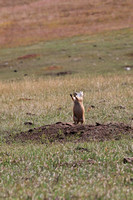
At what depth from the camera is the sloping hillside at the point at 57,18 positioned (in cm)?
5050

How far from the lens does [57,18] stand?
188 ft

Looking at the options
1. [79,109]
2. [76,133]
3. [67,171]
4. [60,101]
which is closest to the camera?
[67,171]

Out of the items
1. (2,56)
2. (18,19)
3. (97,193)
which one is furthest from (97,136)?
(18,19)

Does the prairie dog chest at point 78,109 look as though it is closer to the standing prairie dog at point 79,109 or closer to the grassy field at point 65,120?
the standing prairie dog at point 79,109

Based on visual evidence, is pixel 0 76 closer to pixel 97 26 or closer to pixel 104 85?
pixel 104 85

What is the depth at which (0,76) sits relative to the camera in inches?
1092

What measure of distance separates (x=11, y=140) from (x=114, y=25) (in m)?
42.8

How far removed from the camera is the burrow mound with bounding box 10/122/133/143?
9.02 meters

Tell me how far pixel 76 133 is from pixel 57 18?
161 ft

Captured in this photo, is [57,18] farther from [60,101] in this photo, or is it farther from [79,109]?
[79,109]

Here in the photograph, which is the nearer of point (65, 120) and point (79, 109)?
point (79, 109)

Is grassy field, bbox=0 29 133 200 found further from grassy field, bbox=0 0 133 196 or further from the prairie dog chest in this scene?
the prairie dog chest

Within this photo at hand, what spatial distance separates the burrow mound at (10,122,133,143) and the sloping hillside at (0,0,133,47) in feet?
126

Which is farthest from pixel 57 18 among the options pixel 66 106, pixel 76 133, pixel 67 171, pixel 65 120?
pixel 67 171
